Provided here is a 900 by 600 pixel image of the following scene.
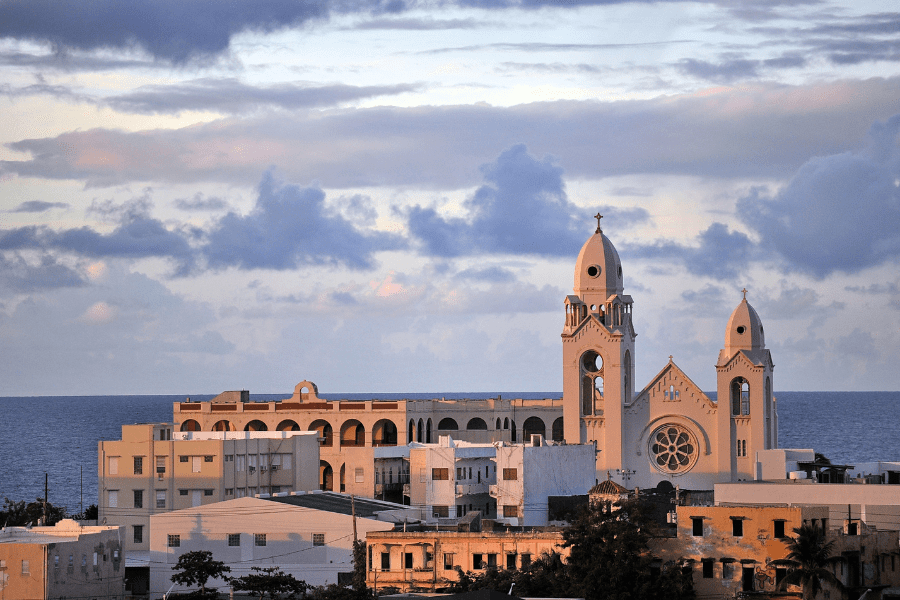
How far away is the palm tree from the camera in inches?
2689

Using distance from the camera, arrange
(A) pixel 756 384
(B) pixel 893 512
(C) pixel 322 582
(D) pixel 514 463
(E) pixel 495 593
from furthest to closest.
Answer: (A) pixel 756 384
(D) pixel 514 463
(C) pixel 322 582
(B) pixel 893 512
(E) pixel 495 593

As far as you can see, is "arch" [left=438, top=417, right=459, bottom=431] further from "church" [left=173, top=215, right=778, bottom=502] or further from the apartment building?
the apartment building

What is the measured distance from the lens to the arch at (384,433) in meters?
140

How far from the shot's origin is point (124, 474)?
112 metres

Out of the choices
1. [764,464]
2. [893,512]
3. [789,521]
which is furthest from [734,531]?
[764,464]

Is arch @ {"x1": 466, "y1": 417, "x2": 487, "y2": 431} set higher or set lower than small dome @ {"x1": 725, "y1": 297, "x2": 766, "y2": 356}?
lower

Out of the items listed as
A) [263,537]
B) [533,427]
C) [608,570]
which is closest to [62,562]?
[263,537]

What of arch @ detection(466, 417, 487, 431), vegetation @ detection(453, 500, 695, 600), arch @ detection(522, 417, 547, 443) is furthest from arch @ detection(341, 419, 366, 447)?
vegetation @ detection(453, 500, 695, 600)

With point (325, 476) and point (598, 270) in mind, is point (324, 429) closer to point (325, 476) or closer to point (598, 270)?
point (325, 476)

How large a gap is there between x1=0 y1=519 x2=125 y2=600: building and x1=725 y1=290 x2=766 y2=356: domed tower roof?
53.0 m

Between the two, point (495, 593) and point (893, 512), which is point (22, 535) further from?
point (893, 512)

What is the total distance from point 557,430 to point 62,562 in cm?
7171

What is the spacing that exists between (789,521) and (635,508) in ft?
23.4

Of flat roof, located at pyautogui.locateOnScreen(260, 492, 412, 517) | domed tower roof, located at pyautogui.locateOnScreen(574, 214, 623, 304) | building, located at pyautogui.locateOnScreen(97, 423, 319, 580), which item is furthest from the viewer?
domed tower roof, located at pyautogui.locateOnScreen(574, 214, 623, 304)
